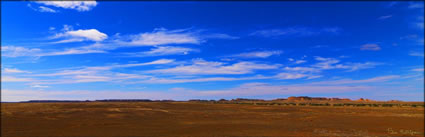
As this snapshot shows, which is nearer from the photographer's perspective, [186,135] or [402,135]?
[186,135]

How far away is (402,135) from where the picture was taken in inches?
671

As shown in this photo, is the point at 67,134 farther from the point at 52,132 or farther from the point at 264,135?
the point at 264,135

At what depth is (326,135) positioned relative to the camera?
1664cm

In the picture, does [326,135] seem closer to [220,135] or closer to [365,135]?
[365,135]

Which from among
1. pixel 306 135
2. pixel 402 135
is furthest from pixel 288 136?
pixel 402 135

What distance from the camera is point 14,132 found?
53.6 ft

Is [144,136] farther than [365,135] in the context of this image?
No

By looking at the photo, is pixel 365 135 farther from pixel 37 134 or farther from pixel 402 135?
pixel 37 134

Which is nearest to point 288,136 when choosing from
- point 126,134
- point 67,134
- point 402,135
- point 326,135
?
point 326,135

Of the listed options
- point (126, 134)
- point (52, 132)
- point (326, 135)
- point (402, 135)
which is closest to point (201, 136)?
point (126, 134)

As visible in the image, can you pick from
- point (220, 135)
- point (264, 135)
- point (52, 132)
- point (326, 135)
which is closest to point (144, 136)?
point (220, 135)

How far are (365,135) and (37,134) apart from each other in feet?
64.8

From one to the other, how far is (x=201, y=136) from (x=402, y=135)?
1266 centimetres

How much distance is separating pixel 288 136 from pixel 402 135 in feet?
24.5
